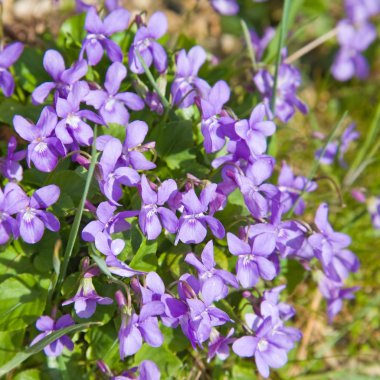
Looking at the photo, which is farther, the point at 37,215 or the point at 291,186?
the point at 291,186

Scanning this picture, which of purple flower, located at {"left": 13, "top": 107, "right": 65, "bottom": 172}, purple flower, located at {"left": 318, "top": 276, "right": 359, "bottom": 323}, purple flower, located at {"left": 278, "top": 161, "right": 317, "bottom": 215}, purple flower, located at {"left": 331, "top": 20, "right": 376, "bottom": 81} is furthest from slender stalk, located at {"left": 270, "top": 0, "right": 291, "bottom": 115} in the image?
purple flower, located at {"left": 331, "top": 20, "right": 376, "bottom": 81}

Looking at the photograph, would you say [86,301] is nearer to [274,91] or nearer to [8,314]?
[8,314]

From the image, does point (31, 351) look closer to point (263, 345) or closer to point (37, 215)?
point (37, 215)

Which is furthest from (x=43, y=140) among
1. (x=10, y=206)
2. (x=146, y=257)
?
(x=146, y=257)

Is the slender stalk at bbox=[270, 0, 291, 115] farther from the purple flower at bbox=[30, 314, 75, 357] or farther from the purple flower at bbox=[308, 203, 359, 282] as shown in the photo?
the purple flower at bbox=[30, 314, 75, 357]

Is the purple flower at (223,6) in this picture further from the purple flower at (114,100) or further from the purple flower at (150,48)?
the purple flower at (114,100)
